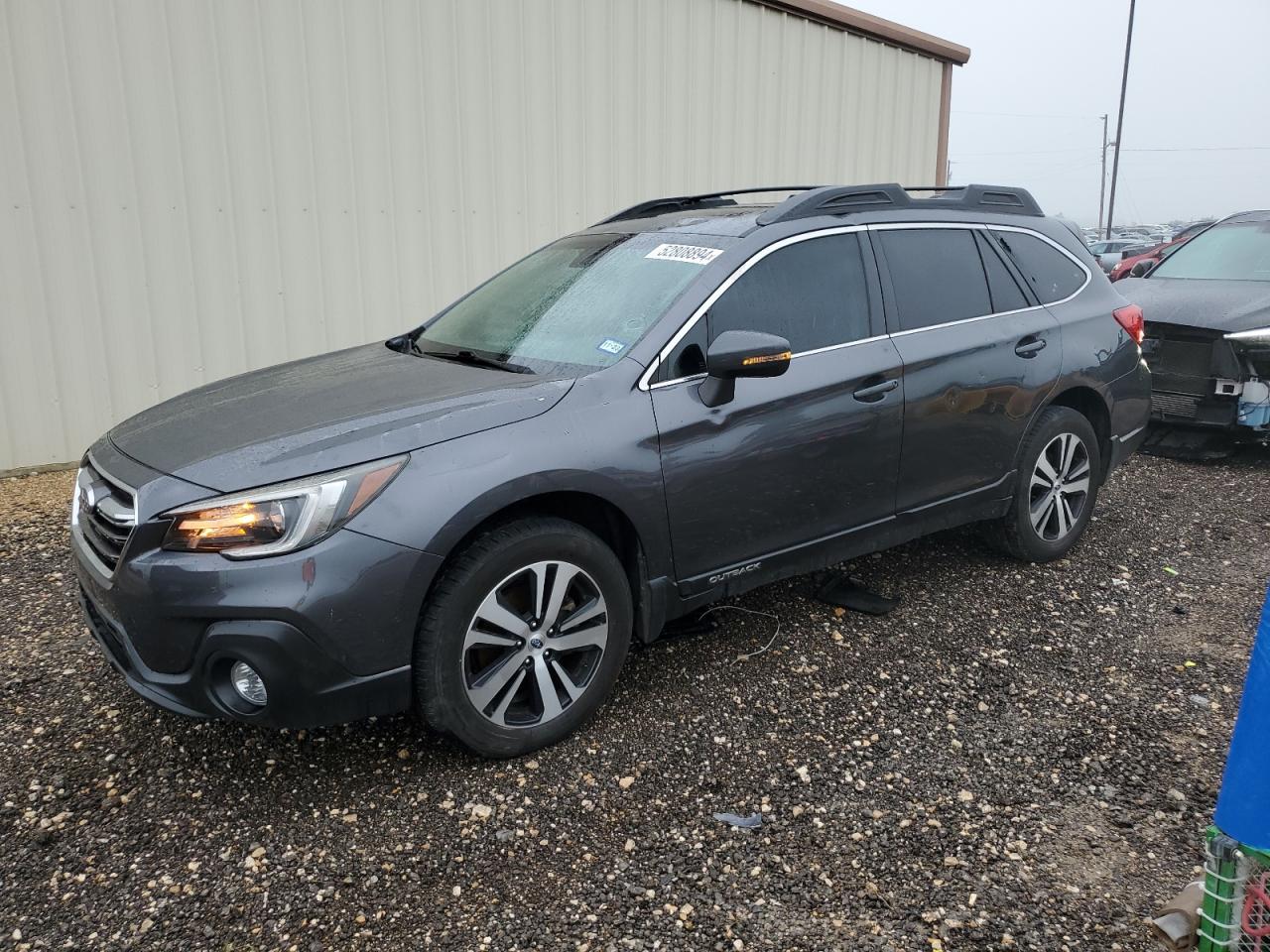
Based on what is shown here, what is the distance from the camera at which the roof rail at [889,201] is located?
3779 mm

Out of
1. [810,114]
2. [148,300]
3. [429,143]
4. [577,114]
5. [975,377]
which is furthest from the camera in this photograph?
[810,114]

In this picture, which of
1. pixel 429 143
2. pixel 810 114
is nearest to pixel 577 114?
pixel 429 143

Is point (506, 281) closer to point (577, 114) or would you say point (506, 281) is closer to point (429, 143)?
point (429, 143)

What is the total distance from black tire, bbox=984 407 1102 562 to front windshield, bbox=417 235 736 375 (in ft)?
5.95

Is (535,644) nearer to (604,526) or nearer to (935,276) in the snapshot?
(604,526)

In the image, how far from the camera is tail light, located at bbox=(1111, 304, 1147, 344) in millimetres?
4762

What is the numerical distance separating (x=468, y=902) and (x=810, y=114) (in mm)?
8612

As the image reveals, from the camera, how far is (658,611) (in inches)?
131

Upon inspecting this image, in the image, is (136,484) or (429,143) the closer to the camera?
(136,484)

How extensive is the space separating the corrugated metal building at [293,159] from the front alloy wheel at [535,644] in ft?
15.0

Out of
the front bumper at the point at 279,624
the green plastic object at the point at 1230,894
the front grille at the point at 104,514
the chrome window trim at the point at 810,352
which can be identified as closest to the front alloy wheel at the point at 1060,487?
the chrome window trim at the point at 810,352

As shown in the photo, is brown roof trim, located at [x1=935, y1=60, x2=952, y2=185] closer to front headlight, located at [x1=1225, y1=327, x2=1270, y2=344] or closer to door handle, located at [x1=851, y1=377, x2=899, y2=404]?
front headlight, located at [x1=1225, y1=327, x2=1270, y2=344]

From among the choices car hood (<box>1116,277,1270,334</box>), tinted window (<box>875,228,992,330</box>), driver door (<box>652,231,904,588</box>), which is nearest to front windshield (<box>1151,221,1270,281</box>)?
car hood (<box>1116,277,1270,334</box>)

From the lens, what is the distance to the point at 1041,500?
4.58 meters
